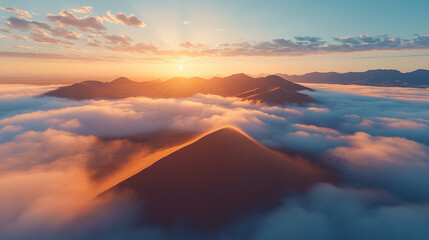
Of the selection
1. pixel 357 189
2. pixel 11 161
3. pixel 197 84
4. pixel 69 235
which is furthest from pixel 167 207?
pixel 197 84

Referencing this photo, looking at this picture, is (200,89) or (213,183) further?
(200,89)

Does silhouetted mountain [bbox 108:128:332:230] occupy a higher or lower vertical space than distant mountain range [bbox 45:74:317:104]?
lower

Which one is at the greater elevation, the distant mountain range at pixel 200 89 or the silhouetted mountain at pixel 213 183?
the distant mountain range at pixel 200 89

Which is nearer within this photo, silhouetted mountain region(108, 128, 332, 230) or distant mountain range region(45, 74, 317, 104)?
silhouetted mountain region(108, 128, 332, 230)

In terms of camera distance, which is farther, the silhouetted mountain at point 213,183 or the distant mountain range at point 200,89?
the distant mountain range at point 200,89
